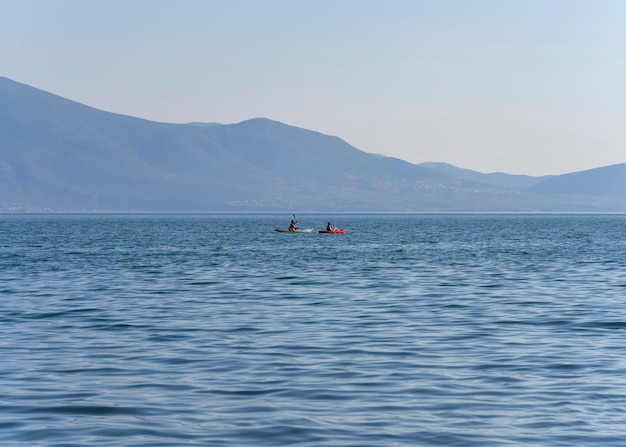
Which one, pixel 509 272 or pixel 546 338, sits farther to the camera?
pixel 509 272

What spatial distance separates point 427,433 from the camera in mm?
18672

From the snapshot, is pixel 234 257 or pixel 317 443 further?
pixel 234 257

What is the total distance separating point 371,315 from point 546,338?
743 cm

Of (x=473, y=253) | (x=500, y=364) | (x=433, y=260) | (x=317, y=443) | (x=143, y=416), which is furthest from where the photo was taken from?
(x=473, y=253)

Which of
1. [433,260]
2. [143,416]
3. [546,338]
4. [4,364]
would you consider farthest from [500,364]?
[433,260]

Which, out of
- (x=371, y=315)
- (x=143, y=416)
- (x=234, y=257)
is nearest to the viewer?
(x=143, y=416)

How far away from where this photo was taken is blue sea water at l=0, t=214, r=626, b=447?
748 inches

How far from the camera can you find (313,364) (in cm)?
2545

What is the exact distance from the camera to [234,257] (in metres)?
79.9

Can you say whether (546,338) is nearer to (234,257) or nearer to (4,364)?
(4,364)

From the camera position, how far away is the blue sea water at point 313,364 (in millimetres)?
19000

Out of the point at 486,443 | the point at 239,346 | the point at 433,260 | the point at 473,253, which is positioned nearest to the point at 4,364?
the point at 239,346

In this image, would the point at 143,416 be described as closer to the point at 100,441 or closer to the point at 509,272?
the point at 100,441

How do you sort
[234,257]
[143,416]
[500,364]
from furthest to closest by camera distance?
[234,257], [500,364], [143,416]
